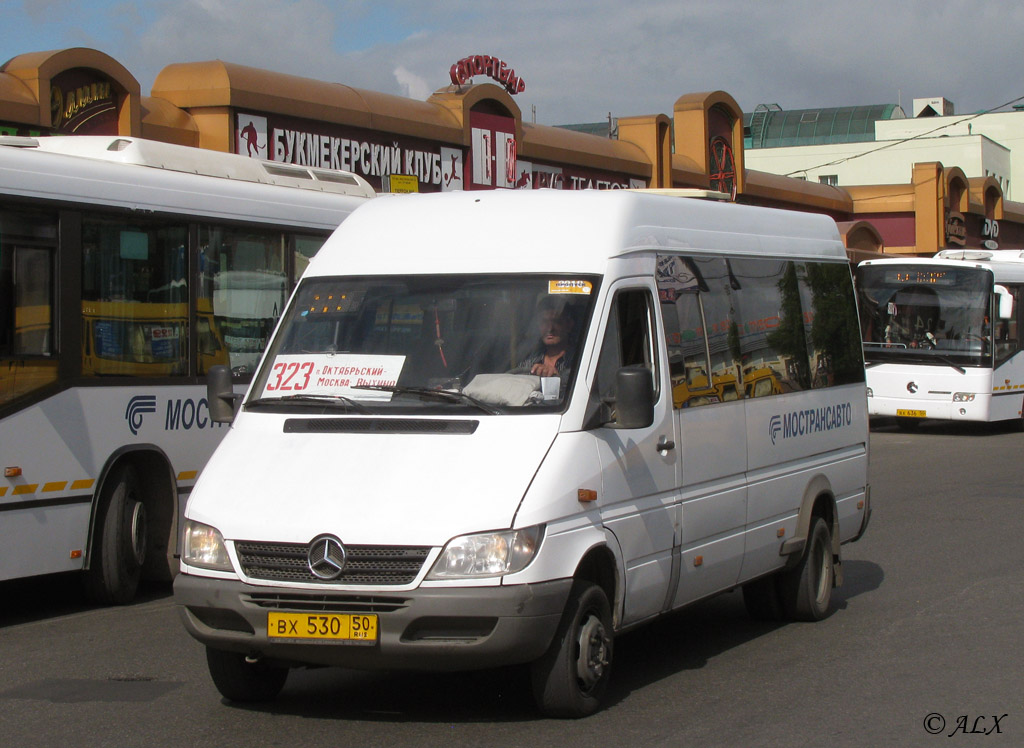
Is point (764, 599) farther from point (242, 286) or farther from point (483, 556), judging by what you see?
point (242, 286)

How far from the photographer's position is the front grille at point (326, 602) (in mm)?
5895

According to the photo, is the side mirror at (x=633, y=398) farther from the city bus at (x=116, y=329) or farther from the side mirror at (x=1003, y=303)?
the side mirror at (x=1003, y=303)

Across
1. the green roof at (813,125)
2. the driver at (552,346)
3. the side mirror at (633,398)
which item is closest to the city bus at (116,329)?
the driver at (552,346)

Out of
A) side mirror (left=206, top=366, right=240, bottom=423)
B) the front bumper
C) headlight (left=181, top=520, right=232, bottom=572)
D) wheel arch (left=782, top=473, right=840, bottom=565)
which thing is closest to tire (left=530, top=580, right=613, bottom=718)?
the front bumper

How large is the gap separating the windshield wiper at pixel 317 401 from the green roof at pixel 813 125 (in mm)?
→ 69828

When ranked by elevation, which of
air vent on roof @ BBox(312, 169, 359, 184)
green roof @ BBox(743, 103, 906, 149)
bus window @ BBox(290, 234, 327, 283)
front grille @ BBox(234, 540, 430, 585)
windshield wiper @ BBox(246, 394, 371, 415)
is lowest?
front grille @ BBox(234, 540, 430, 585)

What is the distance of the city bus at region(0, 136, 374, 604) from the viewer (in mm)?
8836

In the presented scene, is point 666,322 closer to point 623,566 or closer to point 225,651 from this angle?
point 623,566

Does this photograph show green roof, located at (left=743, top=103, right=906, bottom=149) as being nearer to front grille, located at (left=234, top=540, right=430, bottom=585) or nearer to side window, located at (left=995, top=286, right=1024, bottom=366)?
side window, located at (left=995, top=286, right=1024, bottom=366)

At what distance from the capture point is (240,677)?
6594mm

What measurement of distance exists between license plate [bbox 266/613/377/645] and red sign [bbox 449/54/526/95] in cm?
2134

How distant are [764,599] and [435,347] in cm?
319

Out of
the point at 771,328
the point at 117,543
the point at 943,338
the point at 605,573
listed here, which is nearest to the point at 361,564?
the point at 605,573

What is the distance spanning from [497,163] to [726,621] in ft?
61.1
